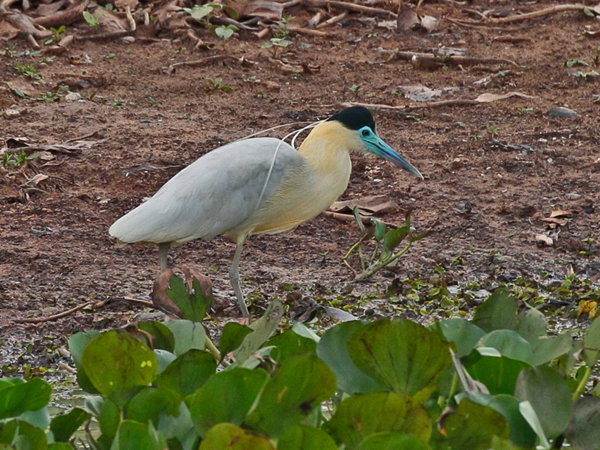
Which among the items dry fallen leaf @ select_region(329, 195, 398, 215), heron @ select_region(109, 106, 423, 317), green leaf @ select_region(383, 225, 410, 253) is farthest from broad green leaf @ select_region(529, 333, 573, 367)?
dry fallen leaf @ select_region(329, 195, 398, 215)

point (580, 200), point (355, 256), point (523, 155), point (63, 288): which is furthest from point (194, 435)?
point (523, 155)

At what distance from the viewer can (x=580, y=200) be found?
6.78m

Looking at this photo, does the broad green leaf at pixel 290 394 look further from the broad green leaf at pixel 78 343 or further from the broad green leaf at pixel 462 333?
the broad green leaf at pixel 78 343

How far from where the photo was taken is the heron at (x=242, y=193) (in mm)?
5262

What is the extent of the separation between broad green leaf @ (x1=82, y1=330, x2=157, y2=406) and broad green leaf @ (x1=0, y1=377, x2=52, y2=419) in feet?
0.43

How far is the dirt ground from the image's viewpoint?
5691 mm

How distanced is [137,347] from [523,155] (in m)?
5.28

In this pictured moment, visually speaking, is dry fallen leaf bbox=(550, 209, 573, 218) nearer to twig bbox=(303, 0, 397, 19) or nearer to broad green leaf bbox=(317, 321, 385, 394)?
broad green leaf bbox=(317, 321, 385, 394)

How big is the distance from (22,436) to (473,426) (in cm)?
117

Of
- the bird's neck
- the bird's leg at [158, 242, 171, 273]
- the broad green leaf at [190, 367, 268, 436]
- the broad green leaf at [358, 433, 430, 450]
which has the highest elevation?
the broad green leaf at [358, 433, 430, 450]

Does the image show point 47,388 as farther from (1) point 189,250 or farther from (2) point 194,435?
(1) point 189,250

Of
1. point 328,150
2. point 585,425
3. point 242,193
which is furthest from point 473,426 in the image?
point 328,150

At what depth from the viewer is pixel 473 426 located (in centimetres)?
256

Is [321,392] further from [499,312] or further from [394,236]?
[394,236]
